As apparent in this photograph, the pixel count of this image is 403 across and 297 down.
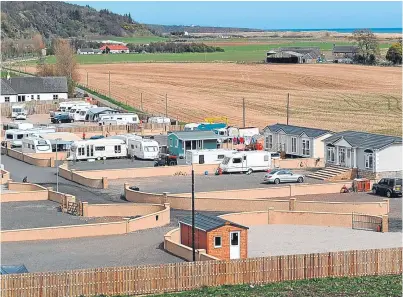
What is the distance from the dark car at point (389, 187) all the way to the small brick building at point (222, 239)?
41.6 ft

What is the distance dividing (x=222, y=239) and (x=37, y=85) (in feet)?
184

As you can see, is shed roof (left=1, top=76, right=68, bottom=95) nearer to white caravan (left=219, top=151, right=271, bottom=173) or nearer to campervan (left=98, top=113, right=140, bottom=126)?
campervan (left=98, top=113, right=140, bottom=126)

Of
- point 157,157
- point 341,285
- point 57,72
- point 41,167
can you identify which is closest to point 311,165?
point 157,157

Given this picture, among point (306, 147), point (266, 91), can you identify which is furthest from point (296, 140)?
point (266, 91)

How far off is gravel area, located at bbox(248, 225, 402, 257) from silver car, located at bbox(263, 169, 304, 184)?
936 cm

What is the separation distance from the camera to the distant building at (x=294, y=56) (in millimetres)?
135625

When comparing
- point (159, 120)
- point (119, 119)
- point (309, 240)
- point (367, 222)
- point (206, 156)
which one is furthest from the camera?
point (159, 120)

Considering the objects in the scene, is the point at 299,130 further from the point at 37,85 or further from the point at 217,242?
the point at 37,85

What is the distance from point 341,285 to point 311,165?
23.8 metres

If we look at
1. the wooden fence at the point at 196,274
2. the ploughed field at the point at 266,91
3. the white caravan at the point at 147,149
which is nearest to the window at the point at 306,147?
the white caravan at the point at 147,149

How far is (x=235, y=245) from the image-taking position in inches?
1176

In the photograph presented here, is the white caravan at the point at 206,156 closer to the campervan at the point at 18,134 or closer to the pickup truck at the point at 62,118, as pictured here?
the campervan at the point at 18,134

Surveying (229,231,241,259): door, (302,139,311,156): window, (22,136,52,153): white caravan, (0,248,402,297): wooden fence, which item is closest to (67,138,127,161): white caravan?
(22,136,52,153): white caravan

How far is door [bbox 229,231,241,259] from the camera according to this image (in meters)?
29.8
